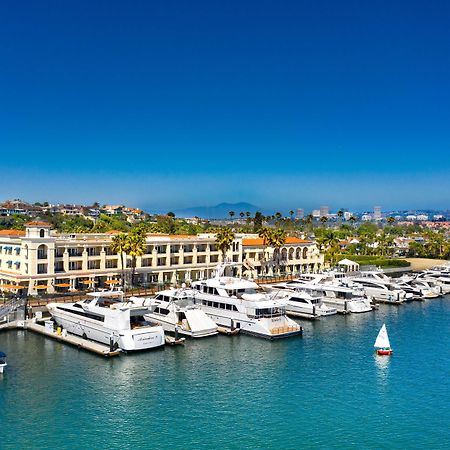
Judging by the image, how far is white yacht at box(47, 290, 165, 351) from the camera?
44.5m

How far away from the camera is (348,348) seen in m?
48.0

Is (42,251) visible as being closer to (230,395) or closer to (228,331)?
(228,331)

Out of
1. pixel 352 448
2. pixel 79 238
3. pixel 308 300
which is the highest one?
pixel 79 238

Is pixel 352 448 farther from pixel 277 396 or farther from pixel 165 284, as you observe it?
pixel 165 284

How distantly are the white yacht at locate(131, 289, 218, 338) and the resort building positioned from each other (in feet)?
51.4

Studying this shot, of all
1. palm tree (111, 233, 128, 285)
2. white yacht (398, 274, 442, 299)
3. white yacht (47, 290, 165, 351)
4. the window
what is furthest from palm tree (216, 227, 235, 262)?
white yacht (47, 290, 165, 351)

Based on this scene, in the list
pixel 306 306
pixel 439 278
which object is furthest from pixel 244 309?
pixel 439 278

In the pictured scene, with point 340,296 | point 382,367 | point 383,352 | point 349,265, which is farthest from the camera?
point 349,265

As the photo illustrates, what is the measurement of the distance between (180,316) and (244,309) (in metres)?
6.25

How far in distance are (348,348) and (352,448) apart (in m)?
19.6

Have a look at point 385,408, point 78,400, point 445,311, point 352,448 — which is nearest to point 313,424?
point 352,448

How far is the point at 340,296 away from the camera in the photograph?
67.9 m

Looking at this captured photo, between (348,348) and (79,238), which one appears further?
(79,238)

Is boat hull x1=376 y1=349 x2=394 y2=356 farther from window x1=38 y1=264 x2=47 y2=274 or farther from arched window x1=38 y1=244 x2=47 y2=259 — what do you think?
arched window x1=38 y1=244 x2=47 y2=259
